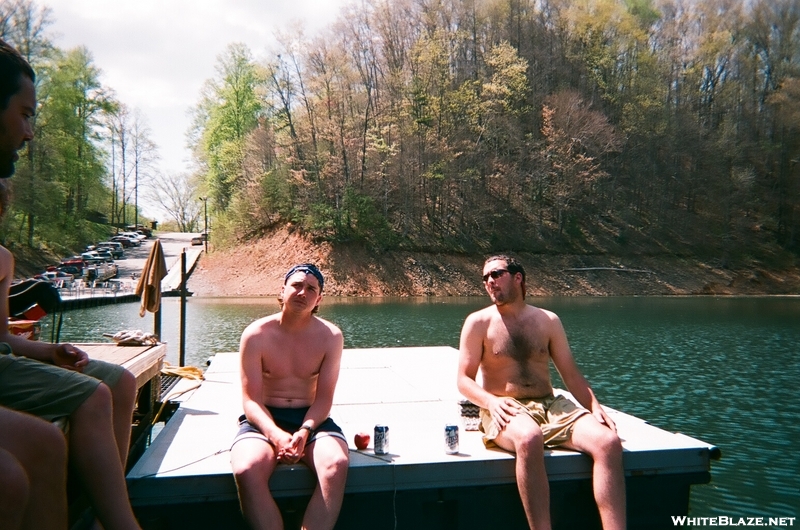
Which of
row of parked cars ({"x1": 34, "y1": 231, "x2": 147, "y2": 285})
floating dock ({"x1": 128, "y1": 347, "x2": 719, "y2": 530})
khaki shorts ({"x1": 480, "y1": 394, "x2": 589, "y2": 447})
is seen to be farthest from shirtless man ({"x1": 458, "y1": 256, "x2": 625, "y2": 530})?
row of parked cars ({"x1": 34, "y1": 231, "x2": 147, "y2": 285})

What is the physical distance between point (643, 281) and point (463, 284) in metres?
11.8

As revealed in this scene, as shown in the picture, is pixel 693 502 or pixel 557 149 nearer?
pixel 693 502

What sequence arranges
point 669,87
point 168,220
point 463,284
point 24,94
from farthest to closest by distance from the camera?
1. point 168,220
2. point 669,87
3. point 463,284
4. point 24,94

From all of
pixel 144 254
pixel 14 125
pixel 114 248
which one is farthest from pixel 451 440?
pixel 144 254

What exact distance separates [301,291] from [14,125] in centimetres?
206

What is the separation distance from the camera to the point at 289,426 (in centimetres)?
411

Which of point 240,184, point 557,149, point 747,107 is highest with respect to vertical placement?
point 747,107

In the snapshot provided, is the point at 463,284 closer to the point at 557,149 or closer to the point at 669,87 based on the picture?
the point at 557,149

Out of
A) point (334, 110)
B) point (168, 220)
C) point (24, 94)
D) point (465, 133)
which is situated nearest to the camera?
point (24, 94)

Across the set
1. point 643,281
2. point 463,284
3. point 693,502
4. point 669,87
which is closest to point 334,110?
point 463,284

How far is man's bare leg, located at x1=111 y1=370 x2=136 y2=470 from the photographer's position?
3.01 metres

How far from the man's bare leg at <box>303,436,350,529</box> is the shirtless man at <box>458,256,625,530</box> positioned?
1075 mm

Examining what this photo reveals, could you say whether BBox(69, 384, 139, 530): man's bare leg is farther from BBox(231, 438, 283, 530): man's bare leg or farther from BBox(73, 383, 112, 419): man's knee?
BBox(231, 438, 283, 530): man's bare leg

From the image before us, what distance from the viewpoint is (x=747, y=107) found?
183 feet
